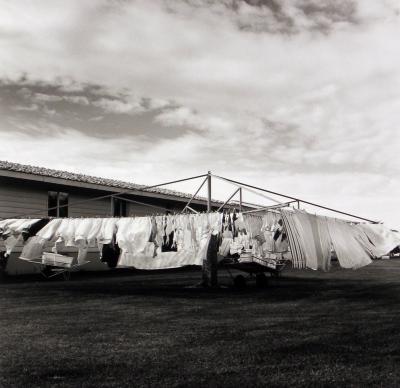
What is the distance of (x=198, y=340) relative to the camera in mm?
6598

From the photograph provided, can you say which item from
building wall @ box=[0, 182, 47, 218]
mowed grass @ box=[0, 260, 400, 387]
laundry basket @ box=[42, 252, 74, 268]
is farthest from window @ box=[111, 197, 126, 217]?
mowed grass @ box=[0, 260, 400, 387]

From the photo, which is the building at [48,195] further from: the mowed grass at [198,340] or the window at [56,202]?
the mowed grass at [198,340]

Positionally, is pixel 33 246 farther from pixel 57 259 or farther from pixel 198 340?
pixel 198 340

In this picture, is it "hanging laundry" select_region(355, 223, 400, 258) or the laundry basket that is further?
the laundry basket

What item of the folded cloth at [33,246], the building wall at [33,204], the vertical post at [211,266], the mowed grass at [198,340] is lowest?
the mowed grass at [198,340]

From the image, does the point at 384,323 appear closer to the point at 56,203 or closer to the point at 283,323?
the point at 283,323

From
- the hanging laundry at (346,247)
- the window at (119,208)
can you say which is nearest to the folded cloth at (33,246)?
the hanging laundry at (346,247)

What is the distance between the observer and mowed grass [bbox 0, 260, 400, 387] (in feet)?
15.9

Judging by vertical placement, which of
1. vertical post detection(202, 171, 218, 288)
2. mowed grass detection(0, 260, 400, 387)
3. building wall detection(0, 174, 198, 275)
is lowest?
mowed grass detection(0, 260, 400, 387)

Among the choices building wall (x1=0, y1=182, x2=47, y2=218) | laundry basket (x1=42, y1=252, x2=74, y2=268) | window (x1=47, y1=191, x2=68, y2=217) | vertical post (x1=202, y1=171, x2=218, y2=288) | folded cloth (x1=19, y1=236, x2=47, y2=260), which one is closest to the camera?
folded cloth (x1=19, y1=236, x2=47, y2=260)

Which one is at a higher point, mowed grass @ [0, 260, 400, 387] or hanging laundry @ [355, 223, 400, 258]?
hanging laundry @ [355, 223, 400, 258]

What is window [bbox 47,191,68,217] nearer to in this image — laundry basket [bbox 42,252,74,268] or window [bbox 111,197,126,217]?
window [bbox 111,197,126,217]

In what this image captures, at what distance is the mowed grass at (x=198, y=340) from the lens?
15.9ft

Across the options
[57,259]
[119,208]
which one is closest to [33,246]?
[57,259]
